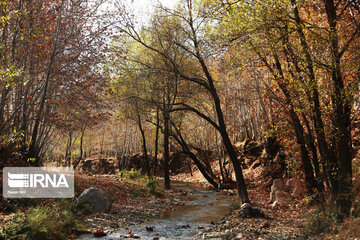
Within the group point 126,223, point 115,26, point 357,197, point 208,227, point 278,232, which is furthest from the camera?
point 115,26

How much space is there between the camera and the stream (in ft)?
22.4

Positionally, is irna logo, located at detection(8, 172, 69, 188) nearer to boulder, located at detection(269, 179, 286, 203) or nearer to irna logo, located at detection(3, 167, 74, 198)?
irna logo, located at detection(3, 167, 74, 198)

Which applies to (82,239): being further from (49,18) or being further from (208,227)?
(49,18)

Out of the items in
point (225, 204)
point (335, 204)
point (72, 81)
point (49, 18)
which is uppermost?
point (49, 18)

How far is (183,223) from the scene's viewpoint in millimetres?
8344

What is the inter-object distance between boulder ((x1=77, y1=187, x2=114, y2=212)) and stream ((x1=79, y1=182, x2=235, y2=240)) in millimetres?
1610

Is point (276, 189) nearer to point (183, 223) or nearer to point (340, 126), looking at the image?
point (183, 223)

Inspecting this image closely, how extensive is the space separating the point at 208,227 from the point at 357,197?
11.9 feet

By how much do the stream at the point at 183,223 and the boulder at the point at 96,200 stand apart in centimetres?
161

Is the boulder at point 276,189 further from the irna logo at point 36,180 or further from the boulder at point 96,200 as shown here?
the irna logo at point 36,180

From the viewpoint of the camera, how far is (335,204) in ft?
20.9

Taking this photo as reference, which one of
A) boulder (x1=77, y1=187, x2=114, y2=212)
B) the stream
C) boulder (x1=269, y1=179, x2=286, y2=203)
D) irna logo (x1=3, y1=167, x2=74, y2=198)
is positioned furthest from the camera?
boulder (x1=269, y1=179, x2=286, y2=203)

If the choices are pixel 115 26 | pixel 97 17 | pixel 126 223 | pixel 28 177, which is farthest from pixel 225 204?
pixel 97 17

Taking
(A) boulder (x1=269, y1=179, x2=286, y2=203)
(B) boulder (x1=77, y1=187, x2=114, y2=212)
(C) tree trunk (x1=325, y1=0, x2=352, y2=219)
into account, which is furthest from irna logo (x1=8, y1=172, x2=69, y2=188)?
(C) tree trunk (x1=325, y1=0, x2=352, y2=219)
